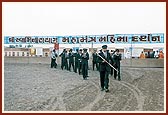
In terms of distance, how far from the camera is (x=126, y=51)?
21719mm


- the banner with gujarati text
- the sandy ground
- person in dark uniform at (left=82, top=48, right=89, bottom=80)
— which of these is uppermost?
the banner with gujarati text

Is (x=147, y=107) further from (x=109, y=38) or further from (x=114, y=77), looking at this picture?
(x=109, y=38)

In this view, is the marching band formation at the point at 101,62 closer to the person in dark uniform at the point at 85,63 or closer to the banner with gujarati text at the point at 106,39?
the person in dark uniform at the point at 85,63

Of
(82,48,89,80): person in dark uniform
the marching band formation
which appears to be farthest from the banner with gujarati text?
(82,48,89,80): person in dark uniform

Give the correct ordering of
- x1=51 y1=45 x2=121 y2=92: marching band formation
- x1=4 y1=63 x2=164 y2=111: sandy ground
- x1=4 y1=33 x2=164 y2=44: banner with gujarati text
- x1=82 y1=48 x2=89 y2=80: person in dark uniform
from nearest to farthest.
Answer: x1=4 y1=63 x2=164 y2=111: sandy ground, x1=51 y1=45 x2=121 y2=92: marching band formation, x1=82 y1=48 x2=89 y2=80: person in dark uniform, x1=4 y1=33 x2=164 y2=44: banner with gujarati text

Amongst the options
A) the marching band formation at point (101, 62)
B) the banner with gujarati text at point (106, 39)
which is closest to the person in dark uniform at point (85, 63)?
the marching band formation at point (101, 62)

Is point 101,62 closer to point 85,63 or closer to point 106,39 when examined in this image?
point 85,63

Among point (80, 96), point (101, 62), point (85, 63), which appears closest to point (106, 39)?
point (85, 63)

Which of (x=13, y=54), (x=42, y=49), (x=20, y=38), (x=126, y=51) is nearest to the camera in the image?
(x=20, y=38)

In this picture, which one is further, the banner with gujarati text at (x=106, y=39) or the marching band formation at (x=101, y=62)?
the banner with gujarati text at (x=106, y=39)

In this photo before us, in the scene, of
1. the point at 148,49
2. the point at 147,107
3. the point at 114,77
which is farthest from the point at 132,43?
the point at 147,107

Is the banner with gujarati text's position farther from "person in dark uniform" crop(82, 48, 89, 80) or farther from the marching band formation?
→ "person in dark uniform" crop(82, 48, 89, 80)

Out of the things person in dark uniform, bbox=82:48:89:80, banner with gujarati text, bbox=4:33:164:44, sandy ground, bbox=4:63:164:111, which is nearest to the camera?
sandy ground, bbox=4:63:164:111

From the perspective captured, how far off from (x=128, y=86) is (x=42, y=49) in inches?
509
